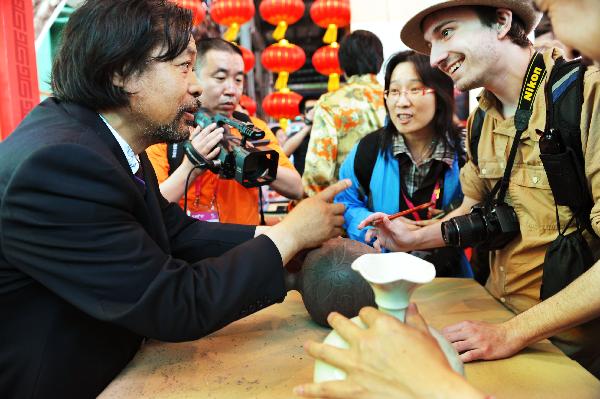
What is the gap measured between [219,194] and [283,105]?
439 cm

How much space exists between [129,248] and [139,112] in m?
0.49

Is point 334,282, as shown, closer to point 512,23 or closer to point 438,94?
point 512,23

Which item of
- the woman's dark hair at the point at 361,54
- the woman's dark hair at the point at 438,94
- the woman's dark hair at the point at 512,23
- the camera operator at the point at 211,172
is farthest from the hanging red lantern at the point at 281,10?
the woman's dark hair at the point at 512,23

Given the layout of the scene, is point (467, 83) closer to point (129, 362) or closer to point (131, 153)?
point (131, 153)

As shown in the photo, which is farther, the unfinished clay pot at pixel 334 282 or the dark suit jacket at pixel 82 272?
the unfinished clay pot at pixel 334 282

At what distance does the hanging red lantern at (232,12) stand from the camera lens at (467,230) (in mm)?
3811

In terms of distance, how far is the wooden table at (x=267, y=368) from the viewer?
1.23 metres

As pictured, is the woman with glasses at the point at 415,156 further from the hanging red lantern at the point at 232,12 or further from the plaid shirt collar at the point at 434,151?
the hanging red lantern at the point at 232,12

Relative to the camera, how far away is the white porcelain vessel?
881 millimetres

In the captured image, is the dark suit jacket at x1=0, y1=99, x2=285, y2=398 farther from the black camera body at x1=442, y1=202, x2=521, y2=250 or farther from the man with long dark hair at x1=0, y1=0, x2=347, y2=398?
the black camera body at x1=442, y1=202, x2=521, y2=250

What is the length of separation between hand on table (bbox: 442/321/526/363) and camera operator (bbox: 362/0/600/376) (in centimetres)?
35

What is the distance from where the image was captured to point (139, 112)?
1478mm

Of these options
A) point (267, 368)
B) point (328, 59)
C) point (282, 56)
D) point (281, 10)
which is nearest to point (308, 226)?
point (267, 368)

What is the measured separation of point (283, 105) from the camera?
670 centimetres
